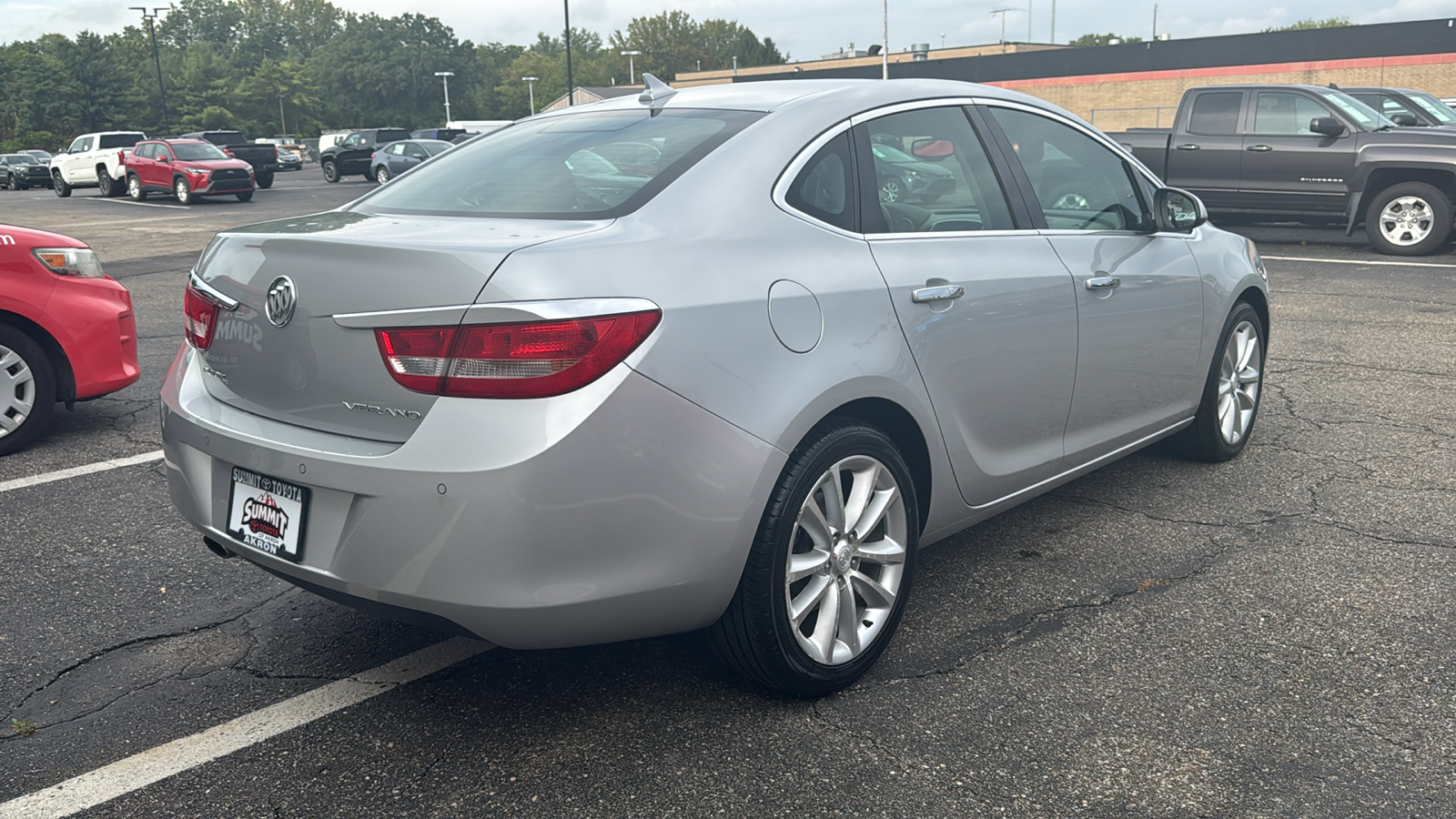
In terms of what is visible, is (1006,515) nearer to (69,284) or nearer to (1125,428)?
(1125,428)

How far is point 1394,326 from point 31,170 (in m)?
45.5

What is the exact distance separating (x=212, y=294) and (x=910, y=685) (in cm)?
210

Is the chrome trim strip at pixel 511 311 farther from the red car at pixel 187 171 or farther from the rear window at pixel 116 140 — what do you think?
the rear window at pixel 116 140

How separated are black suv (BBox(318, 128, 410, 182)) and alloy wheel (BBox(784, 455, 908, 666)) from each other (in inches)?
1451

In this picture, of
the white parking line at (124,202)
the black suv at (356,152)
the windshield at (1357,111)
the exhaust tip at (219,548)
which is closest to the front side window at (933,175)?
the exhaust tip at (219,548)

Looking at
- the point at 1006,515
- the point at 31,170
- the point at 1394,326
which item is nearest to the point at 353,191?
the point at 31,170

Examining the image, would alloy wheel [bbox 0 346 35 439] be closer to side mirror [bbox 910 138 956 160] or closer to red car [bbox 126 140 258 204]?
side mirror [bbox 910 138 956 160]

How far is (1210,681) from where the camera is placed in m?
3.12

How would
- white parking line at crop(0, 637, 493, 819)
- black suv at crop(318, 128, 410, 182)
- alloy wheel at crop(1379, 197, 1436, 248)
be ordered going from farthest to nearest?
black suv at crop(318, 128, 410, 182), alloy wheel at crop(1379, 197, 1436, 248), white parking line at crop(0, 637, 493, 819)

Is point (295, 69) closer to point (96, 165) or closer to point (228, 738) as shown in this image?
point (96, 165)

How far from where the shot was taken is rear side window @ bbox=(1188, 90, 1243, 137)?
1381 centimetres

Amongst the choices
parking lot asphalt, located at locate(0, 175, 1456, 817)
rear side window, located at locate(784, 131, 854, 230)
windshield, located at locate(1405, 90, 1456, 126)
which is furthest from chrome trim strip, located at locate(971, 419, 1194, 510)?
windshield, located at locate(1405, 90, 1456, 126)

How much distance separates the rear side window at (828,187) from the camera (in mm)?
3068

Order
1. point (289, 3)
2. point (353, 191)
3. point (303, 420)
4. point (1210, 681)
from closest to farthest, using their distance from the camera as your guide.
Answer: point (303, 420) → point (1210, 681) → point (353, 191) → point (289, 3)
